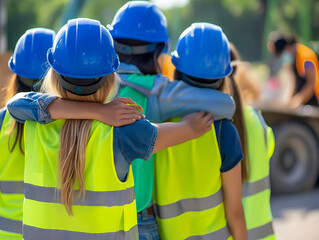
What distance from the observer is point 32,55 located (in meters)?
2.55

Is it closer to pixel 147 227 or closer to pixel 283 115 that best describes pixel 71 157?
pixel 147 227

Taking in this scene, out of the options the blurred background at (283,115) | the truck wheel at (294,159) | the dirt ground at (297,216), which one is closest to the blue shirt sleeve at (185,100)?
the blurred background at (283,115)

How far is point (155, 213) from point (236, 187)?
434mm

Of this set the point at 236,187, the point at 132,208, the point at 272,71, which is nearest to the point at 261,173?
the point at 236,187

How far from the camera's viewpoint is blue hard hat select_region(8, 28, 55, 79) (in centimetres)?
253

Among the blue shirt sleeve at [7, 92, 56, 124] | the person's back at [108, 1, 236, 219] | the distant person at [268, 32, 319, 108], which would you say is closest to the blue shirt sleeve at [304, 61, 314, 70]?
the distant person at [268, 32, 319, 108]

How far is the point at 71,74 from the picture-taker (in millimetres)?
1954

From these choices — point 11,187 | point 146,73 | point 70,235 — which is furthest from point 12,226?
point 146,73

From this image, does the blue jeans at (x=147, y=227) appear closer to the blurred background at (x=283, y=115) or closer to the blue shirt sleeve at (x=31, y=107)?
the blue shirt sleeve at (x=31, y=107)

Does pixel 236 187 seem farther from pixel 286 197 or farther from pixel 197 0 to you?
pixel 197 0

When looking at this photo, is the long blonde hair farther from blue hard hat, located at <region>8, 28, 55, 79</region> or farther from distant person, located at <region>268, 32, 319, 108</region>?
distant person, located at <region>268, 32, 319, 108</region>

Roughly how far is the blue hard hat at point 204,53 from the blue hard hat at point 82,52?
527 mm

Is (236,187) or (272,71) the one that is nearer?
(236,187)

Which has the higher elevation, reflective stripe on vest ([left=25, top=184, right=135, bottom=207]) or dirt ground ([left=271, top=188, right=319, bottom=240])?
reflective stripe on vest ([left=25, top=184, right=135, bottom=207])
